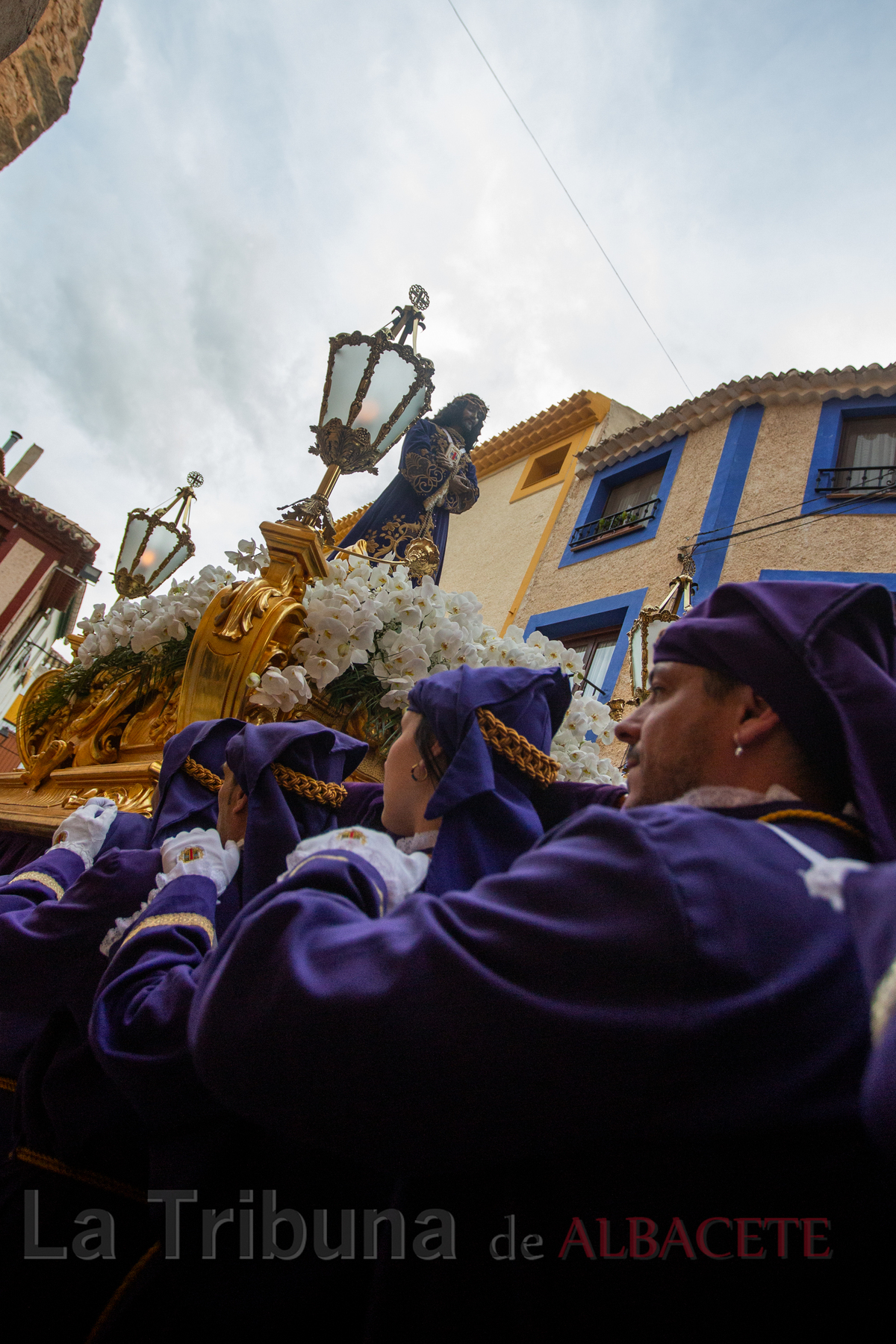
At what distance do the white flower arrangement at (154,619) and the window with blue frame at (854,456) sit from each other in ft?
23.5

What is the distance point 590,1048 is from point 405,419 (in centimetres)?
316

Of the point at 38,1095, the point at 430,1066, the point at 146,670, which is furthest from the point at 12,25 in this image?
the point at 430,1066

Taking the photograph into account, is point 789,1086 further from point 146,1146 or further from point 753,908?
point 146,1146

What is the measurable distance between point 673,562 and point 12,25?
768 centimetres

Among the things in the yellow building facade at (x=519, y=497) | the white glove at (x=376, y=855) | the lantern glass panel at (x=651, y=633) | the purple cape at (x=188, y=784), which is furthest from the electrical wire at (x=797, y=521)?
the white glove at (x=376, y=855)

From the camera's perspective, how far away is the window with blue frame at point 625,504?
9906mm

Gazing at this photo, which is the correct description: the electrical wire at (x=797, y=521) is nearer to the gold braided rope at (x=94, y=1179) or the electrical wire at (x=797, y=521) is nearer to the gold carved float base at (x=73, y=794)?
the gold carved float base at (x=73, y=794)

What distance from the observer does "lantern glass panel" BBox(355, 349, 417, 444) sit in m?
3.26

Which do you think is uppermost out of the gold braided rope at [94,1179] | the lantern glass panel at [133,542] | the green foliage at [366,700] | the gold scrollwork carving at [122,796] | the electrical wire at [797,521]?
the electrical wire at [797,521]

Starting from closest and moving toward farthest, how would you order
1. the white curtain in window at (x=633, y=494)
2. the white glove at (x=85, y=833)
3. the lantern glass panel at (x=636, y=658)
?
the white glove at (x=85, y=833) < the lantern glass panel at (x=636, y=658) < the white curtain in window at (x=633, y=494)

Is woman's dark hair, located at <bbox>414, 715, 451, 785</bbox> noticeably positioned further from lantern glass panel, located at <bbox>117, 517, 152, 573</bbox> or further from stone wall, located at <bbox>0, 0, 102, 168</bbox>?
lantern glass panel, located at <bbox>117, 517, 152, 573</bbox>

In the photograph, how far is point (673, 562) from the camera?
8906mm

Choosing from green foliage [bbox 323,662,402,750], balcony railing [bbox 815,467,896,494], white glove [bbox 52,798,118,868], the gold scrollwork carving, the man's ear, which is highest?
balcony railing [bbox 815,467,896,494]

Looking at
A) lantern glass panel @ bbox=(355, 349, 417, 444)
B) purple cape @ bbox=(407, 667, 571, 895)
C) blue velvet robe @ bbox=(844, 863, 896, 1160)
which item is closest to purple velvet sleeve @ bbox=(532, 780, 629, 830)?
purple cape @ bbox=(407, 667, 571, 895)
